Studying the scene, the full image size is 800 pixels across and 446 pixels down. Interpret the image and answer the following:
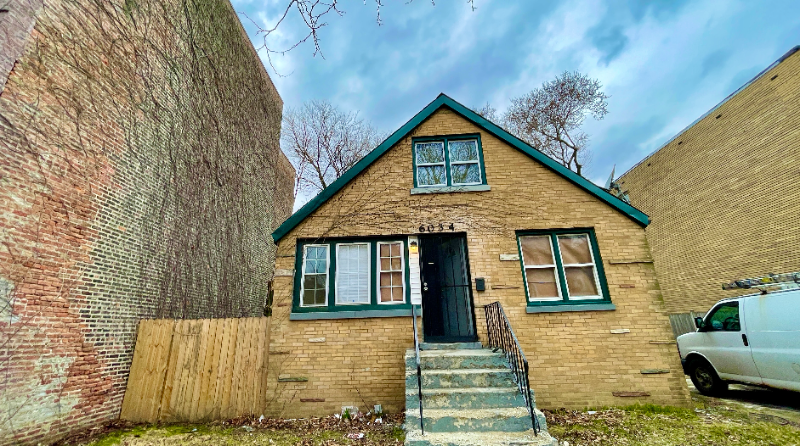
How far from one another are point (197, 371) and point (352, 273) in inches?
137

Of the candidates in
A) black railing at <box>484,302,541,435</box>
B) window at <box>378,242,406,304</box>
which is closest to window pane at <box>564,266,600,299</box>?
black railing at <box>484,302,541,435</box>

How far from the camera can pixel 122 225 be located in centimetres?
679

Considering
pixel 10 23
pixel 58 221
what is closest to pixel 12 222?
pixel 58 221

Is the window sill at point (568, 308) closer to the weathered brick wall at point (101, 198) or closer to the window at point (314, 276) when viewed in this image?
the window at point (314, 276)

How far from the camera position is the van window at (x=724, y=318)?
6961 millimetres

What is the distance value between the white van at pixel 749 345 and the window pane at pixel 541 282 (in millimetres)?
3676

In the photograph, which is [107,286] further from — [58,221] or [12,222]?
[12,222]

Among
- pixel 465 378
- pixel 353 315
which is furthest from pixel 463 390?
pixel 353 315

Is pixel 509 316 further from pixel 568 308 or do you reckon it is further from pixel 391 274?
pixel 391 274

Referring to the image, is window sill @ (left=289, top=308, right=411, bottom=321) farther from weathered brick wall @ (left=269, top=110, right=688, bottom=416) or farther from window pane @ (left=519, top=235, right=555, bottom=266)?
window pane @ (left=519, top=235, right=555, bottom=266)

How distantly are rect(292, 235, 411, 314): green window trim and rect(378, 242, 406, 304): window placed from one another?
0.06 m

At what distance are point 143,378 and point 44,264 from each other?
2685 mm

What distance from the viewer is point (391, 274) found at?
7.38 metres

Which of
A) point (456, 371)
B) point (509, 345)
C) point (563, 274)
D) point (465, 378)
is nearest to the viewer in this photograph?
point (465, 378)
